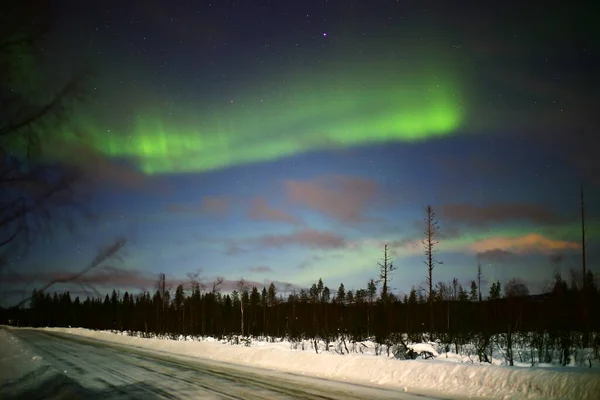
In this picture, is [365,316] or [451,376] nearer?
[451,376]

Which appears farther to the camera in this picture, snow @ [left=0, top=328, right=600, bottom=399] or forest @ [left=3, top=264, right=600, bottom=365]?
forest @ [left=3, top=264, right=600, bottom=365]

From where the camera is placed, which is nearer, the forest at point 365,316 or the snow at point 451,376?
the snow at point 451,376

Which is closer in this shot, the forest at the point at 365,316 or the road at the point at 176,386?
the road at the point at 176,386

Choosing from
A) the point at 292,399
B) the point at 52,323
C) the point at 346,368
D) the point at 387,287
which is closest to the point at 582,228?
the point at 387,287

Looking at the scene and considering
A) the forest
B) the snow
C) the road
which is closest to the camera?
the snow

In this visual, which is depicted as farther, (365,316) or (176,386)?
(365,316)

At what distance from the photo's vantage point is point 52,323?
168375mm

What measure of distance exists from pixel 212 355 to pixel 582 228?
3209 centimetres

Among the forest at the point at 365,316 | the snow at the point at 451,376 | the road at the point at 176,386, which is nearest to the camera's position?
the snow at the point at 451,376

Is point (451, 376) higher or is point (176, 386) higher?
point (451, 376)

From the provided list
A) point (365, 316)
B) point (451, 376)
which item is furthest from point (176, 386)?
point (365, 316)

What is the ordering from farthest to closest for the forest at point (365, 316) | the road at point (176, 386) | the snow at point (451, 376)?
the forest at point (365, 316) → the road at point (176, 386) → the snow at point (451, 376)

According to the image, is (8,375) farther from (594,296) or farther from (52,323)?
(52,323)

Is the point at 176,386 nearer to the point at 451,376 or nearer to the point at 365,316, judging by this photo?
the point at 451,376
